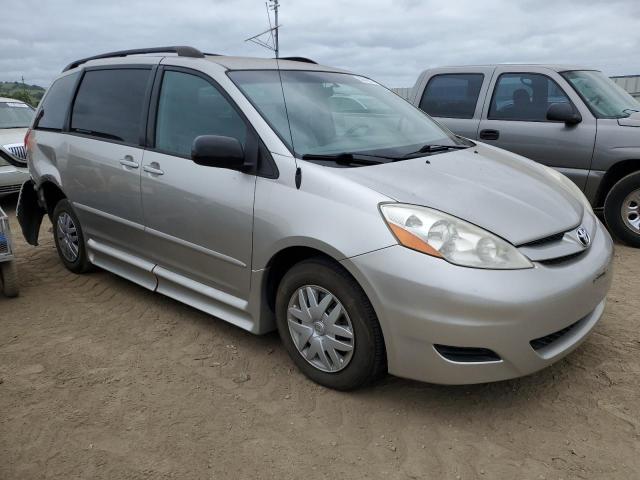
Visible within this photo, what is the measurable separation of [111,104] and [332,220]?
2377mm

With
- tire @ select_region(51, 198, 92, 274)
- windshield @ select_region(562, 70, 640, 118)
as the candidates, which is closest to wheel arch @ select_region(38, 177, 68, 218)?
tire @ select_region(51, 198, 92, 274)

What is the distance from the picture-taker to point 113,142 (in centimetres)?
410

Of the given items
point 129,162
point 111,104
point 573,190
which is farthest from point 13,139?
point 573,190

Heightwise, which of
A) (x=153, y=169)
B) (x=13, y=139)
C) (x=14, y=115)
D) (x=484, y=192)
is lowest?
(x=13, y=139)

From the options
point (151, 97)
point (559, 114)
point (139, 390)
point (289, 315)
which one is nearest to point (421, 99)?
point (559, 114)

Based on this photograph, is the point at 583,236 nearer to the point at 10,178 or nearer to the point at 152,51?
the point at 152,51

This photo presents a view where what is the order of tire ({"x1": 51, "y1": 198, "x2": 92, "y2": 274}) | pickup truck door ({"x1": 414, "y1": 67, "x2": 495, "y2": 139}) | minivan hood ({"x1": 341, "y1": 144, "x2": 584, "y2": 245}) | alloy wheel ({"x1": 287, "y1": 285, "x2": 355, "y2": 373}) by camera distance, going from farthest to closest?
pickup truck door ({"x1": 414, "y1": 67, "x2": 495, "y2": 139})
tire ({"x1": 51, "y1": 198, "x2": 92, "y2": 274})
alloy wheel ({"x1": 287, "y1": 285, "x2": 355, "y2": 373})
minivan hood ({"x1": 341, "y1": 144, "x2": 584, "y2": 245})

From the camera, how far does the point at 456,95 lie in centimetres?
653

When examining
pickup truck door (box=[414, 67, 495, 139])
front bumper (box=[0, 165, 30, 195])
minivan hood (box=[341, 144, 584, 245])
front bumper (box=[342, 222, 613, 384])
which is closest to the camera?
front bumper (box=[342, 222, 613, 384])

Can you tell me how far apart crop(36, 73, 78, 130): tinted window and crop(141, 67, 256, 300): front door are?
136 cm

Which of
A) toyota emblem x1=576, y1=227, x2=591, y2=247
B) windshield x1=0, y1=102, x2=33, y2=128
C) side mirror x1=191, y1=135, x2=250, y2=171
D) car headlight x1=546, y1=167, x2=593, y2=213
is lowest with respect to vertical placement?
windshield x1=0, y1=102, x2=33, y2=128

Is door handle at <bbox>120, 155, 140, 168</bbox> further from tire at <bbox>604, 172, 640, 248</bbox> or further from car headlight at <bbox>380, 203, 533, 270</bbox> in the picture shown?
tire at <bbox>604, 172, 640, 248</bbox>

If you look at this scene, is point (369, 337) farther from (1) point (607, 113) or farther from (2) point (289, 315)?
(1) point (607, 113)

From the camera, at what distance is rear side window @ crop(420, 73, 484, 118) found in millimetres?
6383
